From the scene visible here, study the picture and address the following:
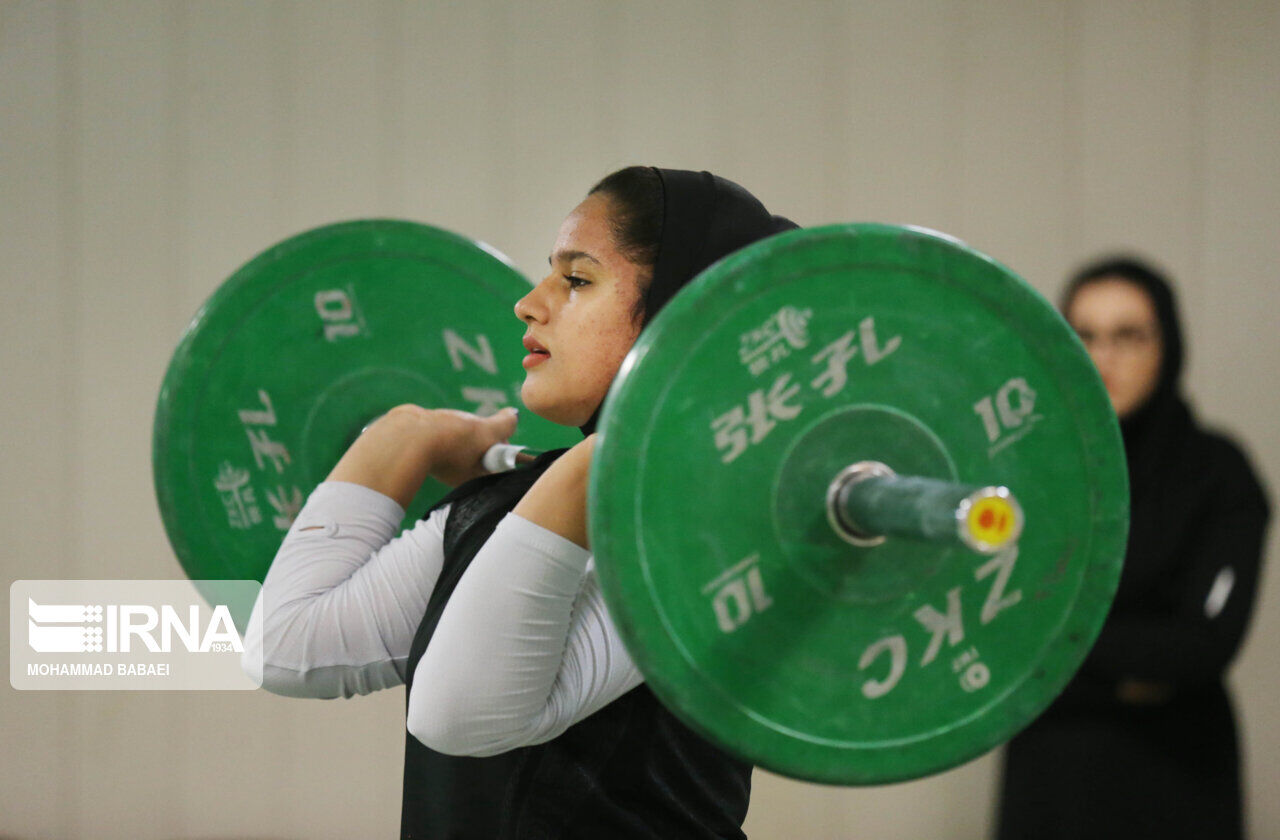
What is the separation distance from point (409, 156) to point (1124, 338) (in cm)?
154

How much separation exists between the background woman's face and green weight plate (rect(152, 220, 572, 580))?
1.05 meters

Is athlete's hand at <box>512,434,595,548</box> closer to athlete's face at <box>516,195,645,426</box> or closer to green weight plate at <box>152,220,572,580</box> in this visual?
athlete's face at <box>516,195,645,426</box>

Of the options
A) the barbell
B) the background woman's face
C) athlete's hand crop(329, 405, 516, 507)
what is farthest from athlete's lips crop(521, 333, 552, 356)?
the background woman's face

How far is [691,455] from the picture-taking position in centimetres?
57

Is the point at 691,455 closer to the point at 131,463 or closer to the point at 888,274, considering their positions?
the point at 888,274

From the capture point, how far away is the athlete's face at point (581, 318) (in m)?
0.83

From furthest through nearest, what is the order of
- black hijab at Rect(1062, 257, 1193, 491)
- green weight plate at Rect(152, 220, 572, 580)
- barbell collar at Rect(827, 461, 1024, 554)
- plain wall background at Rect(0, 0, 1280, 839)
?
plain wall background at Rect(0, 0, 1280, 839) → black hijab at Rect(1062, 257, 1193, 491) → green weight plate at Rect(152, 220, 572, 580) → barbell collar at Rect(827, 461, 1024, 554)

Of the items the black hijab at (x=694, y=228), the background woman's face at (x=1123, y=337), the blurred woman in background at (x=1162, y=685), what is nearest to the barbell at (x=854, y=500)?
the black hijab at (x=694, y=228)

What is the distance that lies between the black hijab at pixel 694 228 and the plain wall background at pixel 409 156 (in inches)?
62.5

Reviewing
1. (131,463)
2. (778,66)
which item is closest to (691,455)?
(778,66)

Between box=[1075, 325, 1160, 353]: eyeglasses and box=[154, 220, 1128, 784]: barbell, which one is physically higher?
box=[154, 220, 1128, 784]: barbell

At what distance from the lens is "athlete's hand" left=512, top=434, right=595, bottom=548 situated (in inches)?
26.4

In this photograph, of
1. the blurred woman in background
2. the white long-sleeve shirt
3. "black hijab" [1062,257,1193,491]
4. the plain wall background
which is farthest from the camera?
the plain wall background

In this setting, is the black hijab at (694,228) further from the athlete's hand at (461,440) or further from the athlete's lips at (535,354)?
the athlete's hand at (461,440)
